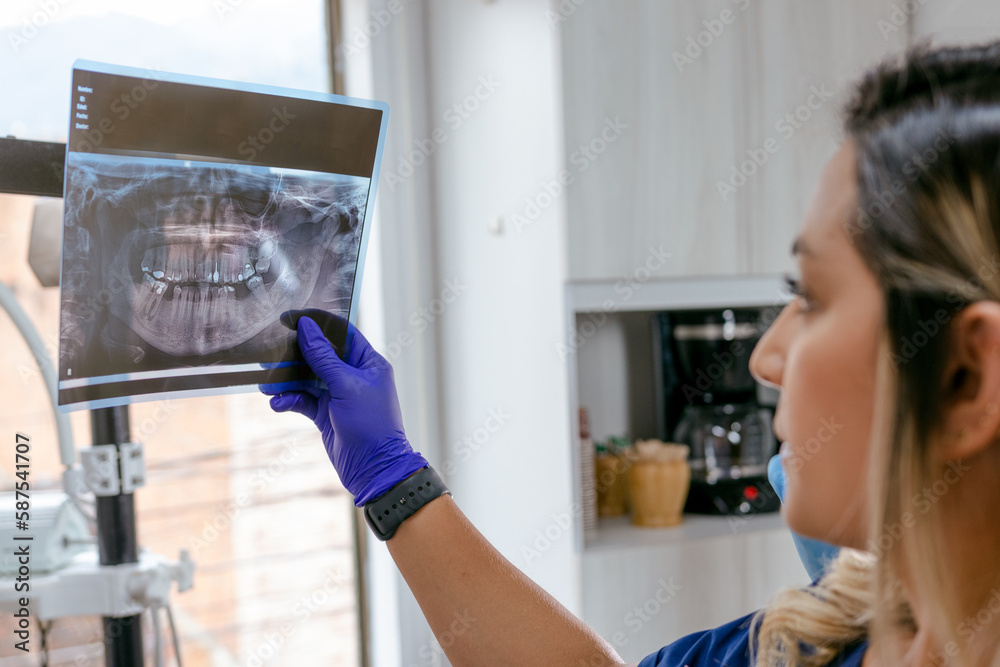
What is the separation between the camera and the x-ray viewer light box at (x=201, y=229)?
0.80 m

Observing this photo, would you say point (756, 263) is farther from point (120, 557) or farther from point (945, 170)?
→ point (120, 557)

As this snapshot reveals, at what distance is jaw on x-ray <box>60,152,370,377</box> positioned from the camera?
2.66 ft

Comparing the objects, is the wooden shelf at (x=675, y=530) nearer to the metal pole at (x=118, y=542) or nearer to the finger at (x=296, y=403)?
the finger at (x=296, y=403)

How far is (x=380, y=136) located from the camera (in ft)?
3.15

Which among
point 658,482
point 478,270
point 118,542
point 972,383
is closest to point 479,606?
point 118,542

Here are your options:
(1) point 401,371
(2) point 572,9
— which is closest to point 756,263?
(2) point 572,9

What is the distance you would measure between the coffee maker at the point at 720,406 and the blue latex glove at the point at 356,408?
1040 millimetres

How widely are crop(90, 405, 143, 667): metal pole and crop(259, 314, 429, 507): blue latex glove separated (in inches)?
6.5

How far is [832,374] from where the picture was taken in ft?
2.14

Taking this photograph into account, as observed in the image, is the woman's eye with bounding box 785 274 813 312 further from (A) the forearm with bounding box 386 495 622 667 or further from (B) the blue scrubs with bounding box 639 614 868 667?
Answer: (A) the forearm with bounding box 386 495 622 667

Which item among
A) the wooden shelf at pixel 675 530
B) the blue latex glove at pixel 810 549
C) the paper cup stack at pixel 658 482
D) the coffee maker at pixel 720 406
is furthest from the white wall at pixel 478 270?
the blue latex glove at pixel 810 549

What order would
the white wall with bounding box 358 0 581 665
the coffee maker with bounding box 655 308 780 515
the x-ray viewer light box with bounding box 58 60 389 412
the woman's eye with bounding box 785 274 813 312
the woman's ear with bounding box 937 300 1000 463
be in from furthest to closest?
the coffee maker with bounding box 655 308 780 515
the white wall with bounding box 358 0 581 665
the x-ray viewer light box with bounding box 58 60 389 412
the woman's eye with bounding box 785 274 813 312
the woman's ear with bounding box 937 300 1000 463

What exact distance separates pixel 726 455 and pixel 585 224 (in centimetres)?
65

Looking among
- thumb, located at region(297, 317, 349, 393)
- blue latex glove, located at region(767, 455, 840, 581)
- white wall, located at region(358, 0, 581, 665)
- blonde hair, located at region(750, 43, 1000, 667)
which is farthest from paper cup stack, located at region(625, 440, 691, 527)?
blonde hair, located at region(750, 43, 1000, 667)
